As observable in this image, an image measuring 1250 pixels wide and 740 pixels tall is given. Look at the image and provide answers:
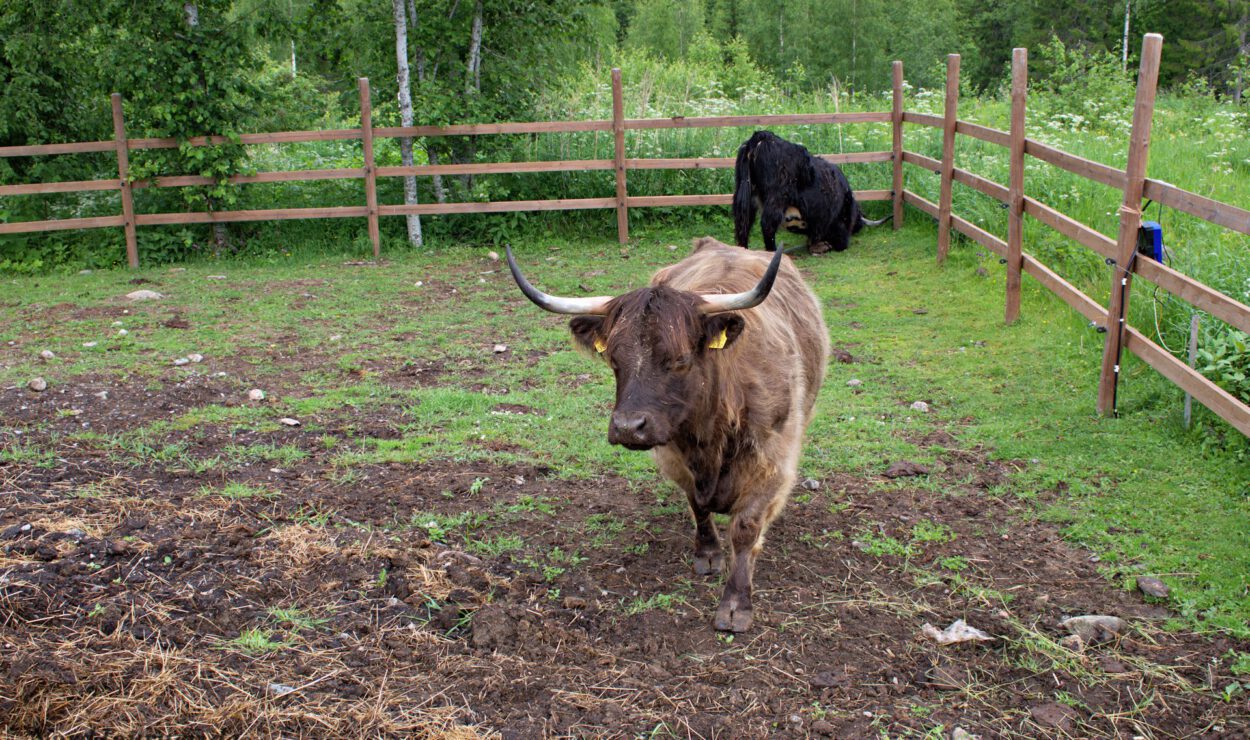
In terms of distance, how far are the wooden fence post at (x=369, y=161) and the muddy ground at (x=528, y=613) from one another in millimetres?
7652

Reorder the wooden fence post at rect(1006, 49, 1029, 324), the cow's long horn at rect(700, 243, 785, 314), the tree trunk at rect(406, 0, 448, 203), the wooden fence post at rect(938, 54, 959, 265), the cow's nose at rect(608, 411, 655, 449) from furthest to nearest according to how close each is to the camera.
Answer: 1. the tree trunk at rect(406, 0, 448, 203)
2. the wooden fence post at rect(938, 54, 959, 265)
3. the wooden fence post at rect(1006, 49, 1029, 324)
4. the cow's long horn at rect(700, 243, 785, 314)
5. the cow's nose at rect(608, 411, 655, 449)

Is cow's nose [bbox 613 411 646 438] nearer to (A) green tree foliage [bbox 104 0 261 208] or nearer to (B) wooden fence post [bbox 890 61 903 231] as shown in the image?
(B) wooden fence post [bbox 890 61 903 231]

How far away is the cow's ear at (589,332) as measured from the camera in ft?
13.9

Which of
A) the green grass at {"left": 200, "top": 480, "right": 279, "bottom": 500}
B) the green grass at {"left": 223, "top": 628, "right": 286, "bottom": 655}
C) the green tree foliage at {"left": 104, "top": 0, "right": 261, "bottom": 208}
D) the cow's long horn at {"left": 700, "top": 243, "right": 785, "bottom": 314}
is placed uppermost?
the green tree foliage at {"left": 104, "top": 0, "right": 261, "bottom": 208}

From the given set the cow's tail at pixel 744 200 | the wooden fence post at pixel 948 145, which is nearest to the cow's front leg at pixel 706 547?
the wooden fence post at pixel 948 145

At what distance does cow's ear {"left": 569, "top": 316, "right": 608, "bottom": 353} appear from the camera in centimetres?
425

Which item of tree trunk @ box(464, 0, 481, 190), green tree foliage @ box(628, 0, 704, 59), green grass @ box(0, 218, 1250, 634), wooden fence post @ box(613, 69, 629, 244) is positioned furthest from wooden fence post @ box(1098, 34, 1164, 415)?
green tree foliage @ box(628, 0, 704, 59)

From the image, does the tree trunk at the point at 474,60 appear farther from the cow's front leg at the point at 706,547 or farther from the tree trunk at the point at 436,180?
the cow's front leg at the point at 706,547

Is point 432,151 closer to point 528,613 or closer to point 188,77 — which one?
point 188,77

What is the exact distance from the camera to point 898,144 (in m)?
13.4

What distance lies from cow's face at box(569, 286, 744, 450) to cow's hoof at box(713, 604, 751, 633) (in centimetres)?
89

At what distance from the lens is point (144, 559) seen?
15.2 ft

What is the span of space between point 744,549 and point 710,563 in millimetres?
453

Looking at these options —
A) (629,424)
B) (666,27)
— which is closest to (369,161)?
(629,424)
